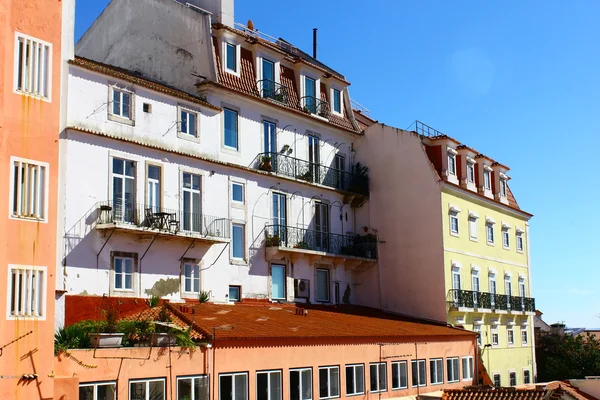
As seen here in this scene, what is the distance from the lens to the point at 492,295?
50344 mm

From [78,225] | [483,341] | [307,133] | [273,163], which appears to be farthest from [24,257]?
[483,341]

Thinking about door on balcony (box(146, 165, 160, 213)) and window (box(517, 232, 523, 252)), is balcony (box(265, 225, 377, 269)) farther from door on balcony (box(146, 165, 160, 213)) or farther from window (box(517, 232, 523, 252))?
window (box(517, 232, 523, 252))

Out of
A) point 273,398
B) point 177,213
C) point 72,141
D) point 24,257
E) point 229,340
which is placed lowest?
point 273,398

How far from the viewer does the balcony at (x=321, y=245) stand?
4025 centimetres

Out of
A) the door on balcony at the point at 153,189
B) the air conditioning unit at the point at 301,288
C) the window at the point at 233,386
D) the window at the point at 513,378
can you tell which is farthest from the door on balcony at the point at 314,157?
the window at the point at 513,378

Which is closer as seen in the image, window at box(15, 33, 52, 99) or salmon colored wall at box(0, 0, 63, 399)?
salmon colored wall at box(0, 0, 63, 399)

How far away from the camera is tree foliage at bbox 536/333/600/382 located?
55.6 metres

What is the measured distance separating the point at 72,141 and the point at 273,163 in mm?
12350

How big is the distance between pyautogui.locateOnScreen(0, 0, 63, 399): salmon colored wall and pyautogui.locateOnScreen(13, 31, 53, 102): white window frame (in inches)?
4.4

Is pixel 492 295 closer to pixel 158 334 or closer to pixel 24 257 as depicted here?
pixel 158 334

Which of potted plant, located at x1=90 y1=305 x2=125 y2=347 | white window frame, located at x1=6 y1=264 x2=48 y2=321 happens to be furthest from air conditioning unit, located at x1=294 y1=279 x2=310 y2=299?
white window frame, located at x1=6 y1=264 x2=48 y2=321

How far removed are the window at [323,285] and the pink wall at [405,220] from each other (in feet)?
11.3

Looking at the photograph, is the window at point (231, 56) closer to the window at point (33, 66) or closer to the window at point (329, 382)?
the window at point (329, 382)

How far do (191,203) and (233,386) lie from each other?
9556 millimetres
